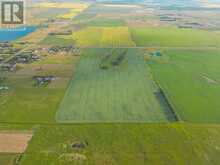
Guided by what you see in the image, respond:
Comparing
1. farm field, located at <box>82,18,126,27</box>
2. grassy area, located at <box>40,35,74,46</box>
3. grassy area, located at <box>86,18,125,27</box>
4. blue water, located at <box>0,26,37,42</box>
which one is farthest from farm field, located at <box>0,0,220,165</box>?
grassy area, located at <box>86,18,125,27</box>

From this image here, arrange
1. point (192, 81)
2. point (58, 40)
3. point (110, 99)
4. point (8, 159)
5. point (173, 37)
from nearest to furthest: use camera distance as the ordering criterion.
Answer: point (8, 159), point (110, 99), point (192, 81), point (58, 40), point (173, 37)

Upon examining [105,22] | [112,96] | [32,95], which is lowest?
[32,95]

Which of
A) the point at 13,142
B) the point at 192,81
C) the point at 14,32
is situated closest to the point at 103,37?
the point at 14,32

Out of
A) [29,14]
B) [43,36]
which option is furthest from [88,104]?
[29,14]

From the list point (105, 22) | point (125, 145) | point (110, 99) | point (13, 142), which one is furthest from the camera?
point (105, 22)

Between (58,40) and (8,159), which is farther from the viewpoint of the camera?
(58,40)

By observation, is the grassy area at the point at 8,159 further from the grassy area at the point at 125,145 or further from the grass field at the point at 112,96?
the grass field at the point at 112,96

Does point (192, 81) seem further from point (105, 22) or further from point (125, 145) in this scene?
point (105, 22)
